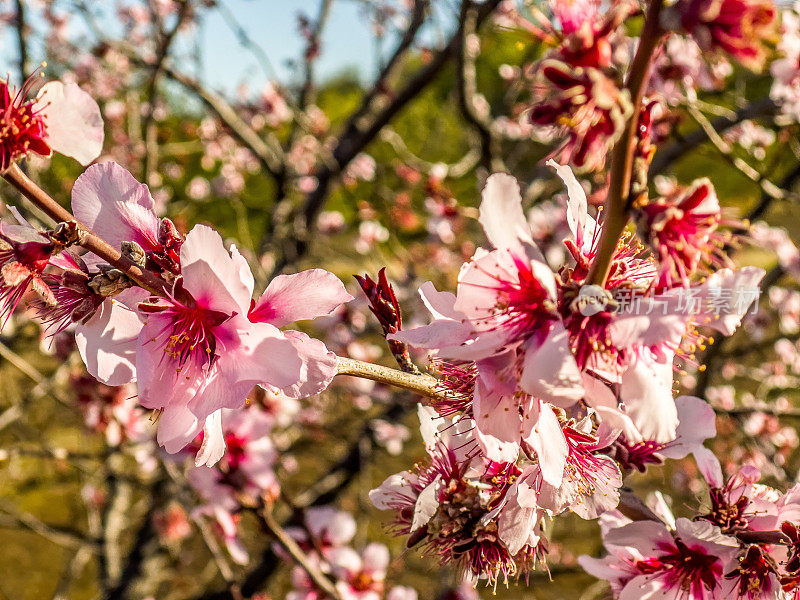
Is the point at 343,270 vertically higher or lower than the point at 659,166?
lower

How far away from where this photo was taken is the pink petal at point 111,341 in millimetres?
687

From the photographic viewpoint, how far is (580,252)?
69 cm

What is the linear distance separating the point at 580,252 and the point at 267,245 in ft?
7.29

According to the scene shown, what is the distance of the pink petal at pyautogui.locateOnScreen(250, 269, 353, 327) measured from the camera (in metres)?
0.69

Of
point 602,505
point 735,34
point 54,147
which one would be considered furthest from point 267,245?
point 735,34

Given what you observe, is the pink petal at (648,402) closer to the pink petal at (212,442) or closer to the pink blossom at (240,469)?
the pink petal at (212,442)

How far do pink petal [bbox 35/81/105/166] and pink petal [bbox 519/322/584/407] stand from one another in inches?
21.2

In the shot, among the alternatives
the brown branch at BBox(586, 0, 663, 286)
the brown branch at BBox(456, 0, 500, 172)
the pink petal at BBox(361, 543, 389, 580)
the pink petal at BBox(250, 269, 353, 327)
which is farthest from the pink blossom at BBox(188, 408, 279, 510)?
the brown branch at BBox(456, 0, 500, 172)

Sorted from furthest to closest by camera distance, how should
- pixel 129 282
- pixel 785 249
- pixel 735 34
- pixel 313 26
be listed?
pixel 313 26 < pixel 785 249 < pixel 129 282 < pixel 735 34

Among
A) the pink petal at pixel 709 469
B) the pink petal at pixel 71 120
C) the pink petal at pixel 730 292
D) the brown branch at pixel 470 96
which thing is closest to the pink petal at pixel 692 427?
the pink petal at pixel 709 469

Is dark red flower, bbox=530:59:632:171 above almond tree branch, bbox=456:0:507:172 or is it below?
above

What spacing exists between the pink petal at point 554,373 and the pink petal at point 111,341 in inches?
17.9

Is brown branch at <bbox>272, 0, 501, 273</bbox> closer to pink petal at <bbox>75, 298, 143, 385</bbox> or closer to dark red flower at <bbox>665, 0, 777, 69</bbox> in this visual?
pink petal at <bbox>75, 298, 143, 385</bbox>

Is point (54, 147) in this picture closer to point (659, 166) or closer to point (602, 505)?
point (602, 505)
